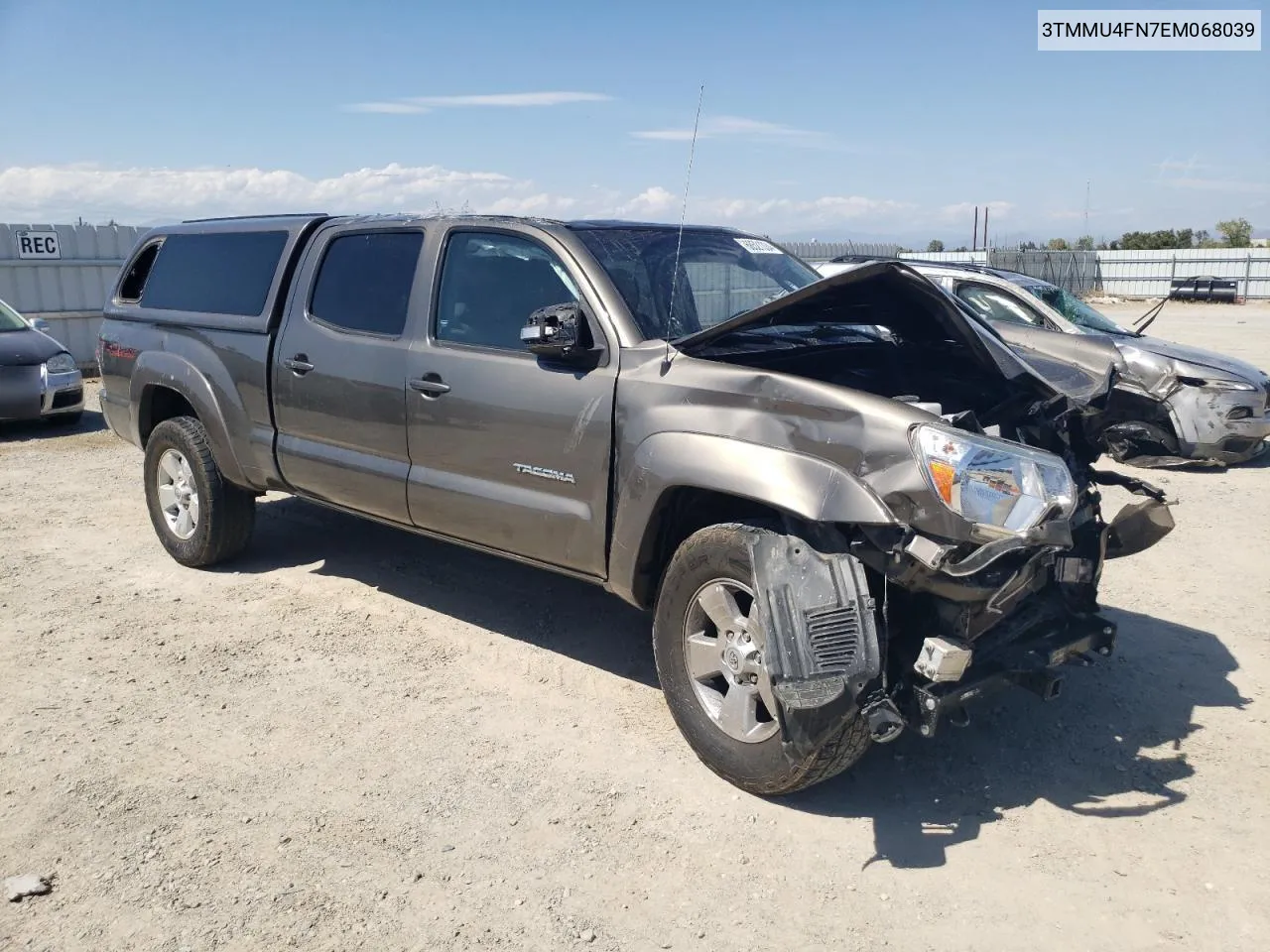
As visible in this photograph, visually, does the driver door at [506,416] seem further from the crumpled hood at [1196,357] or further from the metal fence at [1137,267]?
the metal fence at [1137,267]

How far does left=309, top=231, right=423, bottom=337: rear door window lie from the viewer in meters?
5.03

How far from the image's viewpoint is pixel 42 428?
11.5 meters

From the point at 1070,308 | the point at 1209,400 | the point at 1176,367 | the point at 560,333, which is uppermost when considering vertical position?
the point at 560,333

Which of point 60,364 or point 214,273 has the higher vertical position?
point 214,273

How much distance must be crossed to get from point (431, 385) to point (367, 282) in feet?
2.82

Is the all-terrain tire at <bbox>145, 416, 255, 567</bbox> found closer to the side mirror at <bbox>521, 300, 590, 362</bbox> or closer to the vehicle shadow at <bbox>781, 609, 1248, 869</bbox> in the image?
the side mirror at <bbox>521, 300, 590, 362</bbox>

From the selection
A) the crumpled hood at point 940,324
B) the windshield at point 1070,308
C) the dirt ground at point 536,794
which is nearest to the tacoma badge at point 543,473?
the crumpled hood at point 940,324

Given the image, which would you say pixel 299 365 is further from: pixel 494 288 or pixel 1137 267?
pixel 1137 267

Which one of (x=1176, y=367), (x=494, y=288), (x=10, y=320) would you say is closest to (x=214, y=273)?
(x=494, y=288)

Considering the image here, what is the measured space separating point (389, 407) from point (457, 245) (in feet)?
2.71

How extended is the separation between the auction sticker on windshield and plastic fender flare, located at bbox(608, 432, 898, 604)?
1707 millimetres

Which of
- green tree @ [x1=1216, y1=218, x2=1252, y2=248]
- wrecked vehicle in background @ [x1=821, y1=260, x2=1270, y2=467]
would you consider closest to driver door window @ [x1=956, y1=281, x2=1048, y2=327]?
wrecked vehicle in background @ [x1=821, y1=260, x2=1270, y2=467]

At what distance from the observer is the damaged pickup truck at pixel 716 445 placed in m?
3.33

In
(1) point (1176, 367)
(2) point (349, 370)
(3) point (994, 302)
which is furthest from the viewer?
(3) point (994, 302)
